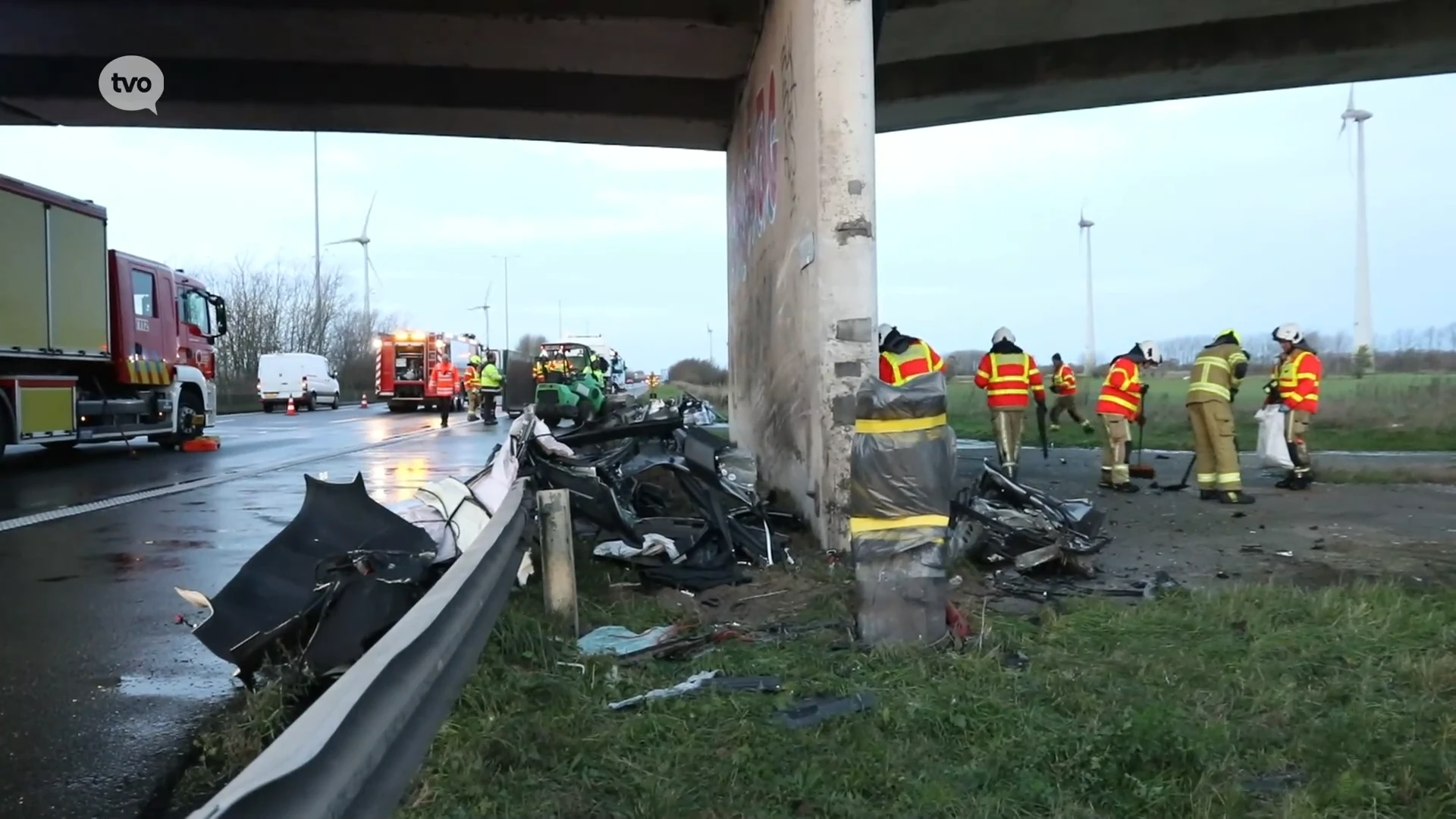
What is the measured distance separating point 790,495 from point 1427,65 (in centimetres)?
1135

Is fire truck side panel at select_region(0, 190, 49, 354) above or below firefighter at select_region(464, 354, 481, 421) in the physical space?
above

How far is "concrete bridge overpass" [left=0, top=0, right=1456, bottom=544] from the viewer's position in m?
7.08

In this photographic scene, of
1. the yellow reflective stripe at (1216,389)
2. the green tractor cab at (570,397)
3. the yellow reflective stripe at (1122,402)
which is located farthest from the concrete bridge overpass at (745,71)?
the green tractor cab at (570,397)

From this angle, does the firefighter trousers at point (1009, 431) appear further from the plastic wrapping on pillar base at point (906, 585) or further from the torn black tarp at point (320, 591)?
the torn black tarp at point (320, 591)

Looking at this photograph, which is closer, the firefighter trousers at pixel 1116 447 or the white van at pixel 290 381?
the firefighter trousers at pixel 1116 447

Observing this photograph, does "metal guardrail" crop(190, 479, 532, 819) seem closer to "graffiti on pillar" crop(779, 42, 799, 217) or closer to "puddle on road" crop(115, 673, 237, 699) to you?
"puddle on road" crop(115, 673, 237, 699)

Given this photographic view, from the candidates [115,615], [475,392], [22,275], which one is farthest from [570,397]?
[115,615]

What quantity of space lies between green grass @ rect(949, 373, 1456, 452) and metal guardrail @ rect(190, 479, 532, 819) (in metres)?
12.7

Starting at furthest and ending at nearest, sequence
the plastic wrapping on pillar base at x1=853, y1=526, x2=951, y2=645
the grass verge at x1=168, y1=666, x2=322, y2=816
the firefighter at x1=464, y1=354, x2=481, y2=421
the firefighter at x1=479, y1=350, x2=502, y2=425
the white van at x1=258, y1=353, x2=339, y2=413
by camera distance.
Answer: the white van at x1=258, y1=353, x2=339, y2=413 < the firefighter at x1=464, y1=354, x2=481, y2=421 < the firefighter at x1=479, y1=350, x2=502, y2=425 < the plastic wrapping on pillar base at x1=853, y1=526, x2=951, y2=645 < the grass verge at x1=168, y1=666, x2=322, y2=816

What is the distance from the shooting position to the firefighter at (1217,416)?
9023mm

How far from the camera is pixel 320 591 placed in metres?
3.75

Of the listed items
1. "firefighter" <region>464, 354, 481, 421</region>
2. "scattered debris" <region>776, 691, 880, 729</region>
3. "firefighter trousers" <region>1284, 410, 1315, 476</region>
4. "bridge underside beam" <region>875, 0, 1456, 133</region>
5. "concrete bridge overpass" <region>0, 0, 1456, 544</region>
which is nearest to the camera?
"scattered debris" <region>776, 691, 880, 729</region>

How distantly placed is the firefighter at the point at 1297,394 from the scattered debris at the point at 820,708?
8.11 metres

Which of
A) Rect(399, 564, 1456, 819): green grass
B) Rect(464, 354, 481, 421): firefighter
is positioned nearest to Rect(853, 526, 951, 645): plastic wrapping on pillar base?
Rect(399, 564, 1456, 819): green grass
